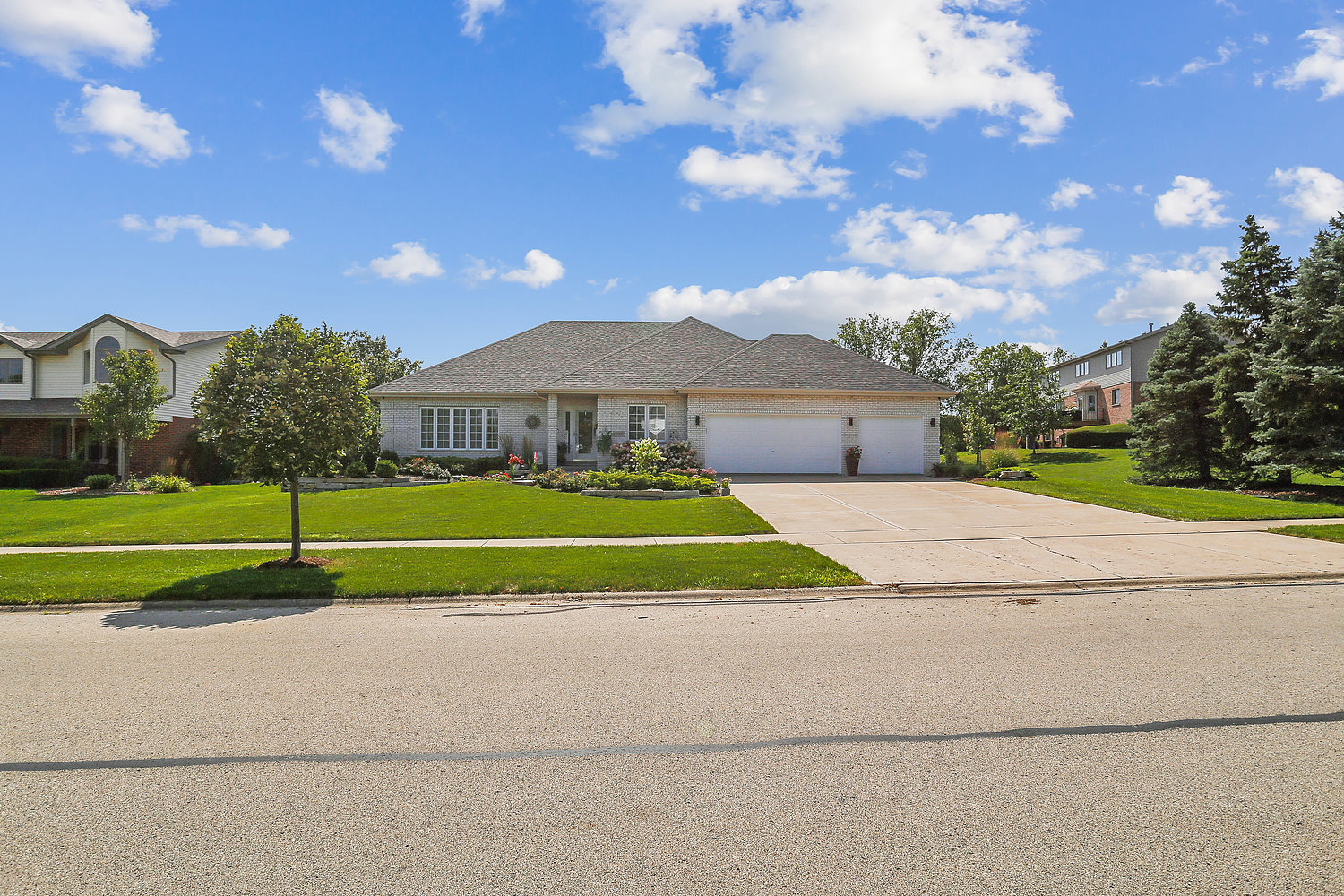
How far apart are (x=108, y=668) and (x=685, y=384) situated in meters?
20.8

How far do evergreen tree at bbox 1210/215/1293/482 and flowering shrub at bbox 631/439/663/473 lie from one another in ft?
59.1

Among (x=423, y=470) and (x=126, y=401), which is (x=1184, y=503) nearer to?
(x=423, y=470)

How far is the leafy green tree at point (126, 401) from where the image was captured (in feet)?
78.0

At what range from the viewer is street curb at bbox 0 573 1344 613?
828 cm

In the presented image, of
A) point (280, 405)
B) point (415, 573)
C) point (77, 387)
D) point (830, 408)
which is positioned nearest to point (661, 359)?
point (830, 408)

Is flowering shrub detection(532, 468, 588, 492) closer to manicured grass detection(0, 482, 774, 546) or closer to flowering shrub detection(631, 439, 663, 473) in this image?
manicured grass detection(0, 482, 774, 546)

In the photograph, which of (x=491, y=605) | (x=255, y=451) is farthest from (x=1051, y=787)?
(x=255, y=451)

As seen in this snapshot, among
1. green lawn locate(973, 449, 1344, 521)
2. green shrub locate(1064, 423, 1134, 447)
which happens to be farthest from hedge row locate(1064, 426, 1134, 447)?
green lawn locate(973, 449, 1344, 521)

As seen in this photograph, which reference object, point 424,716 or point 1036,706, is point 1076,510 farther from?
point 424,716

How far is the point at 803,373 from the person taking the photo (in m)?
26.5

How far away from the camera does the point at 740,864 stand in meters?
3.03

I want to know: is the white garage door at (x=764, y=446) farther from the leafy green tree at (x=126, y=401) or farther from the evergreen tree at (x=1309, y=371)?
the leafy green tree at (x=126, y=401)

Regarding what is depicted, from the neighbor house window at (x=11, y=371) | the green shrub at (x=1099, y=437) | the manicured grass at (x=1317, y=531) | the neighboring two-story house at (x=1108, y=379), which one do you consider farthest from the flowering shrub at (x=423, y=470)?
the neighboring two-story house at (x=1108, y=379)

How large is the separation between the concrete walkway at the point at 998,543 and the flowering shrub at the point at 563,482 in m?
5.79
